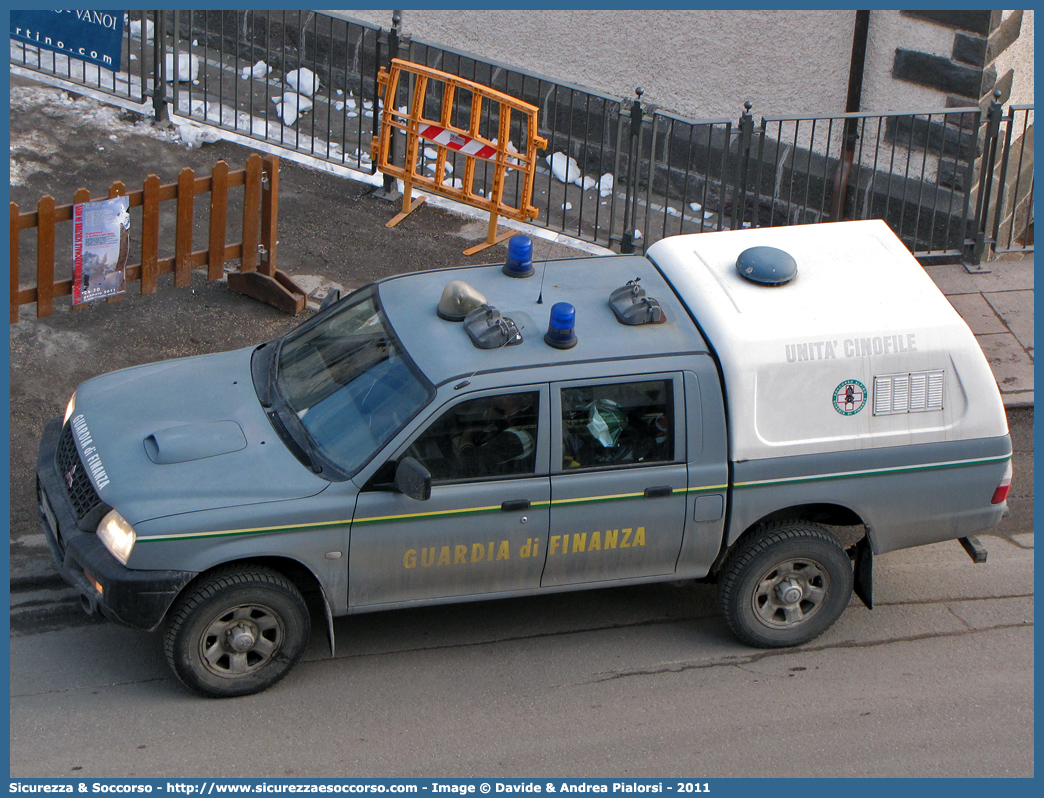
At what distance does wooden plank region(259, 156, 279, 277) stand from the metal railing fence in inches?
72.7

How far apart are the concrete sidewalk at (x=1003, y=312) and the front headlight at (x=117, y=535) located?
254 inches

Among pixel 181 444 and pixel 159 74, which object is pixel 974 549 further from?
pixel 159 74

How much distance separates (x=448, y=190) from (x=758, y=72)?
11.4ft

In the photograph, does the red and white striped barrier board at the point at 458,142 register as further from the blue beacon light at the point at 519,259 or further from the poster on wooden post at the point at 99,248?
the blue beacon light at the point at 519,259

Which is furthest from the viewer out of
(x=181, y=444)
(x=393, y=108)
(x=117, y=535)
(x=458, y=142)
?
(x=393, y=108)

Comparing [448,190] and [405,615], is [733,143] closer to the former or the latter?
[448,190]

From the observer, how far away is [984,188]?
1141 cm

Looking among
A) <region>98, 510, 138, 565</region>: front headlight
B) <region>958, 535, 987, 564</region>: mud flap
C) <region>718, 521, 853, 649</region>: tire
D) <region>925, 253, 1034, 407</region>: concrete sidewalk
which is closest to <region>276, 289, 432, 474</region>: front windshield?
<region>98, 510, 138, 565</region>: front headlight

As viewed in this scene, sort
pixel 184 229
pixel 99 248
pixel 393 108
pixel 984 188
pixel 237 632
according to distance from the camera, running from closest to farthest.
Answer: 1. pixel 237 632
2. pixel 99 248
3. pixel 184 229
4. pixel 984 188
5. pixel 393 108

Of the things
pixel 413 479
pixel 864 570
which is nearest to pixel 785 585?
pixel 864 570

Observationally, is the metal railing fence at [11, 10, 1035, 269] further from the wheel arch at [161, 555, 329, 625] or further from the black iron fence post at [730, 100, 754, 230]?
the wheel arch at [161, 555, 329, 625]

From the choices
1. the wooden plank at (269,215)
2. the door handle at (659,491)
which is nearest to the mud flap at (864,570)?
the door handle at (659,491)

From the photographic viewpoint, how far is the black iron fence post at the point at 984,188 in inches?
435

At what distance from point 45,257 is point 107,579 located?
13.4 ft
